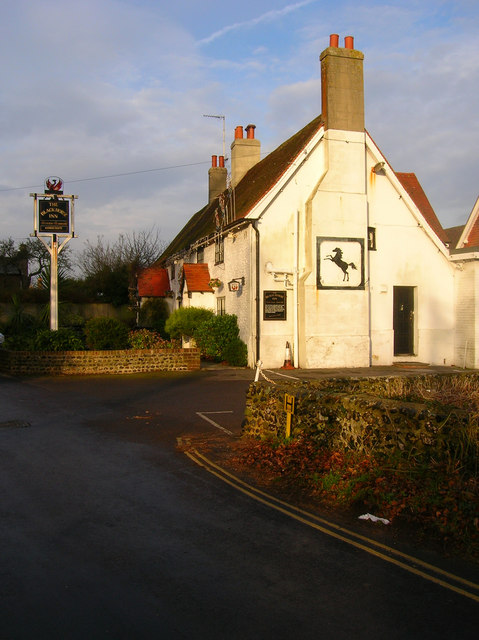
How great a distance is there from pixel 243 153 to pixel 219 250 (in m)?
6.14

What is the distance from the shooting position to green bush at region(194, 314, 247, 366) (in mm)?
20891

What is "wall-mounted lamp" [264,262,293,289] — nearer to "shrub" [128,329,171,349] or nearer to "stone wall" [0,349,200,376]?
"shrub" [128,329,171,349]

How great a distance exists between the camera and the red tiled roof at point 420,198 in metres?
29.1

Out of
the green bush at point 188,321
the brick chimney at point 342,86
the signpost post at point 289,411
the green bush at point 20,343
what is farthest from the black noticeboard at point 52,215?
the signpost post at point 289,411

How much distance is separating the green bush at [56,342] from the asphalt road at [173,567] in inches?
422

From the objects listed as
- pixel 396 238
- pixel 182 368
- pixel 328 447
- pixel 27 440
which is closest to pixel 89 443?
pixel 27 440

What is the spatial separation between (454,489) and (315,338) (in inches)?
565

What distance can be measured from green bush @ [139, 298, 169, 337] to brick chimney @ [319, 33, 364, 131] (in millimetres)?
15103

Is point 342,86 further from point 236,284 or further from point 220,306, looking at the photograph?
point 220,306

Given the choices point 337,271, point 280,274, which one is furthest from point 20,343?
point 337,271

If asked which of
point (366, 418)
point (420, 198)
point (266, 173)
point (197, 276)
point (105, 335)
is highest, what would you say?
point (420, 198)

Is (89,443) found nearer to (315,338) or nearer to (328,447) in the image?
(328,447)

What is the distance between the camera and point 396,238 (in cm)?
2214

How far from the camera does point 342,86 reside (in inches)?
821
